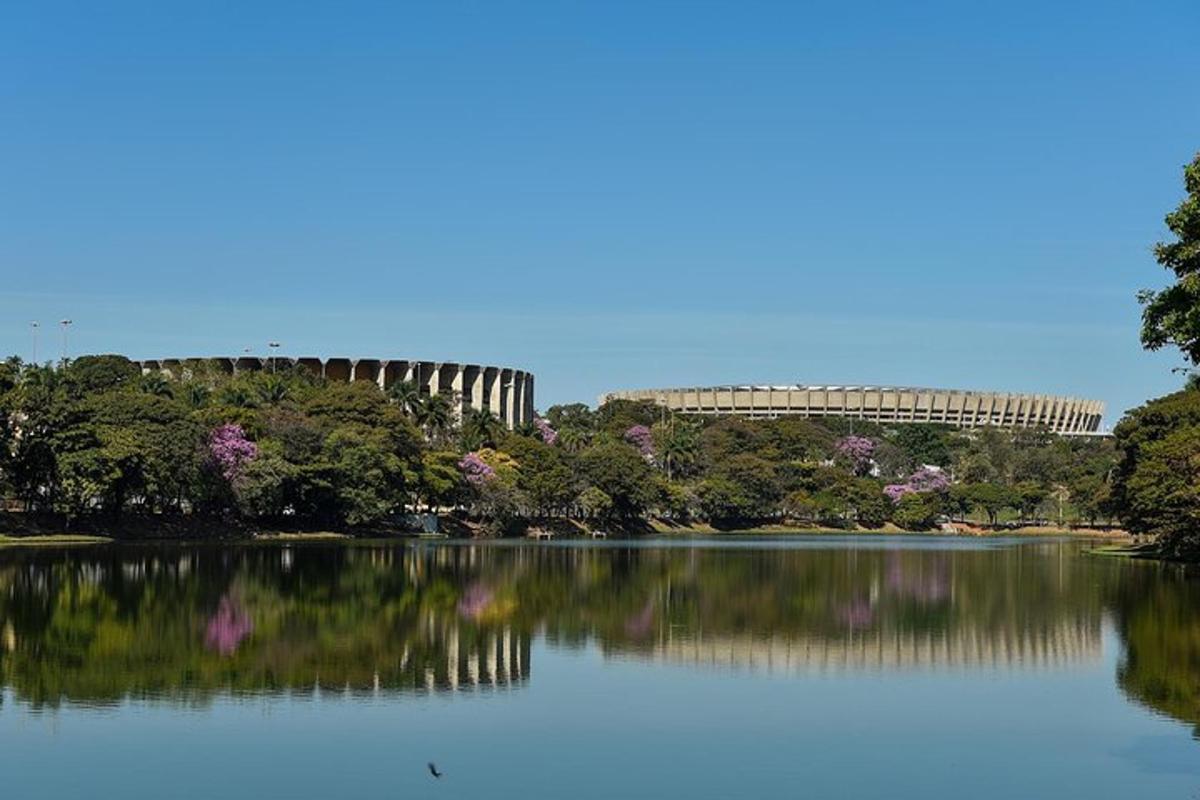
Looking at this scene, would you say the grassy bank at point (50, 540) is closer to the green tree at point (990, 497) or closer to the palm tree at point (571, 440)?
the palm tree at point (571, 440)

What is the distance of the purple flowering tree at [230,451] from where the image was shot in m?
95.4

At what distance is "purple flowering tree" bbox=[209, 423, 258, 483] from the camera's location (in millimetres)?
95438

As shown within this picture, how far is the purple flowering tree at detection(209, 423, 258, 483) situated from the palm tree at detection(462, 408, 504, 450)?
33782mm

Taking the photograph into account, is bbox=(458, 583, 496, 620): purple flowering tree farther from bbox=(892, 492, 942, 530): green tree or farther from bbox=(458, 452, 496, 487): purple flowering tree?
bbox=(892, 492, 942, 530): green tree

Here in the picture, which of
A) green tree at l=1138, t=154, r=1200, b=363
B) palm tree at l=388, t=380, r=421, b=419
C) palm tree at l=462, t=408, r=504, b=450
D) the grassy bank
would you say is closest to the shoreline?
the grassy bank

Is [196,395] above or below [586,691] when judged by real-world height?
above

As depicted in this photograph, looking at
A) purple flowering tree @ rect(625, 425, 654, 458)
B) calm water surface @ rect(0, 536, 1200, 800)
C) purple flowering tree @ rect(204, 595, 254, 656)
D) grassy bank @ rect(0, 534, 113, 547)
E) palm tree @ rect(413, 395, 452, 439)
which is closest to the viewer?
calm water surface @ rect(0, 536, 1200, 800)

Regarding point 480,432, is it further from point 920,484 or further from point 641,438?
point 920,484

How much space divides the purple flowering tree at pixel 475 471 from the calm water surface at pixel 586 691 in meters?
59.9

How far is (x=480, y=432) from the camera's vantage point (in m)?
133

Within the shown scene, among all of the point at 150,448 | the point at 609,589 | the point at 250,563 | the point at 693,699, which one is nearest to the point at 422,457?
the point at 150,448

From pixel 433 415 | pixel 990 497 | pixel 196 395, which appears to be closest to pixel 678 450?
pixel 433 415

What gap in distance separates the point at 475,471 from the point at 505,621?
7645 cm

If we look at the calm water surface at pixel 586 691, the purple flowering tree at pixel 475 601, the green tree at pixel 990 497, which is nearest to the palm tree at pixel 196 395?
the calm water surface at pixel 586 691
